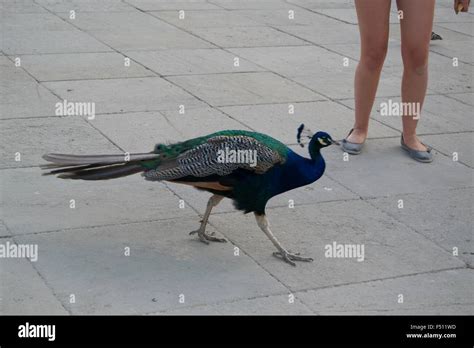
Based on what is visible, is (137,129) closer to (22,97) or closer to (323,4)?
(22,97)

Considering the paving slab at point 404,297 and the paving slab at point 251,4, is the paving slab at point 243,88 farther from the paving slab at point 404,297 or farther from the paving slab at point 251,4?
the paving slab at point 404,297

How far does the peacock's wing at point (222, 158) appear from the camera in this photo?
562 centimetres

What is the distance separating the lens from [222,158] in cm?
565

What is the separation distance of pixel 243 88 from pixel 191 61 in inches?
39.6

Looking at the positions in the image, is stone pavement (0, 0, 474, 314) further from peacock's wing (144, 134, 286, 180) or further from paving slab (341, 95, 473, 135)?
peacock's wing (144, 134, 286, 180)

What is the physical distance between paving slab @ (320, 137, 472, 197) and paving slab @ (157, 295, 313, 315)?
6.00ft

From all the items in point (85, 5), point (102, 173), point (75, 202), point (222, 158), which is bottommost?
point (75, 202)

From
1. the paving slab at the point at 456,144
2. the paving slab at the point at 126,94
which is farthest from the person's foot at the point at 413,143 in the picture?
the paving slab at the point at 126,94

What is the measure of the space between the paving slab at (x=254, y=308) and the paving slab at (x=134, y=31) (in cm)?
549

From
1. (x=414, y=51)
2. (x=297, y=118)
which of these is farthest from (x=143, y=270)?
(x=297, y=118)

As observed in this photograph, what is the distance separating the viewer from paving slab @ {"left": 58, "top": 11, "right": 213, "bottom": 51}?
34.4 feet

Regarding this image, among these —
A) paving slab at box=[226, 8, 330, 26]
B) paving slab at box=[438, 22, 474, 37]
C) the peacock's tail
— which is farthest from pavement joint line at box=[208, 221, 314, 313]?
paving slab at box=[438, 22, 474, 37]

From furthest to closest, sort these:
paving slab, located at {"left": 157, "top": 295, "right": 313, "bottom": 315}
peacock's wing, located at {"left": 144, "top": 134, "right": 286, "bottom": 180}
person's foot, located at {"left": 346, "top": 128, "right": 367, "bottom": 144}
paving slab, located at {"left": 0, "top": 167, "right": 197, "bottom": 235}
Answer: person's foot, located at {"left": 346, "top": 128, "right": 367, "bottom": 144} → paving slab, located at {"left": 0, "top": 167, "right": 197, "bottom": 235} → peacock's wing, located at {"left": 144, "top": 134, "right": 286, "bottom": 180} → paving slab, located at {"left": 157, "top": 295, "right": 313, "bottom": 315}
